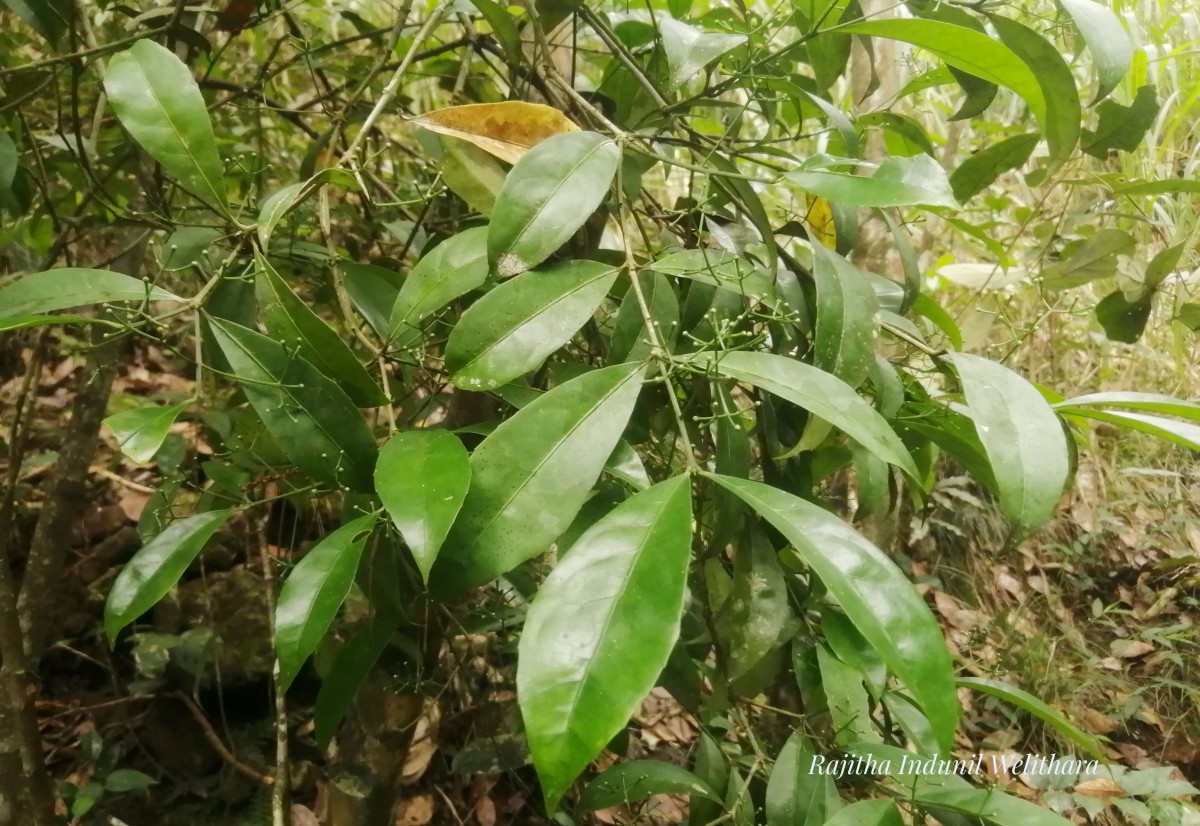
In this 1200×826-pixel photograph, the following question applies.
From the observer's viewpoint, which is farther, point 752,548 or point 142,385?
point 142,385

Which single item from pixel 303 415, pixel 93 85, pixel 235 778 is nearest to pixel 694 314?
pixel 303 415

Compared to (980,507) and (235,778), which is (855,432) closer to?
(235,778)

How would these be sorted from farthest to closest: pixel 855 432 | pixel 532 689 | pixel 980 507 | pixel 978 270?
pixel 980 507
pixel 978 270
pixel 855 432
pixel 532 689

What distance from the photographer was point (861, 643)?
558 millimetres

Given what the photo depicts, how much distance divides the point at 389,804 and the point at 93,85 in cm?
109

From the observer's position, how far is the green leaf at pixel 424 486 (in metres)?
0.38

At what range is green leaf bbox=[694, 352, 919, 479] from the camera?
1.43ft

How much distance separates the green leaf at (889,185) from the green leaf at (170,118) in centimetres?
42

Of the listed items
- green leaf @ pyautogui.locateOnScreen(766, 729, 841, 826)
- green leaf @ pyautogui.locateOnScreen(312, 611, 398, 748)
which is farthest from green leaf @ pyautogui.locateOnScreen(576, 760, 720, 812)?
green leaf @ pyautogui.locateOnScreen(312, 611, 398, 748)

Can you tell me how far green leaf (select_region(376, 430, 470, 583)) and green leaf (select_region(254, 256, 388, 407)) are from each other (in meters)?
0.07

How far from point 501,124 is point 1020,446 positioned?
463 millimetres

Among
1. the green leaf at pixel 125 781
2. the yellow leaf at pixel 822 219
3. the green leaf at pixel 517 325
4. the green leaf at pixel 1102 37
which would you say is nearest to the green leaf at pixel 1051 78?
the green leaf at pixel 1102 37

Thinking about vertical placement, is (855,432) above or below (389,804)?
above

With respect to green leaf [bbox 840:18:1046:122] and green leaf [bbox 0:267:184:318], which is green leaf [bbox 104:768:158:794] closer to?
green leaf [bbox 0:267:184:318]
